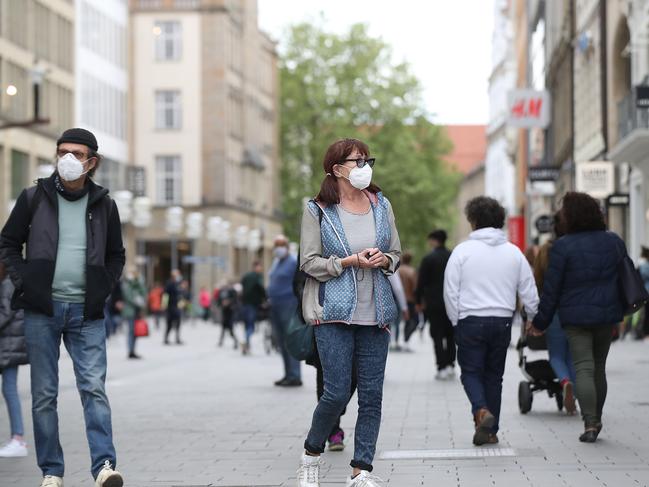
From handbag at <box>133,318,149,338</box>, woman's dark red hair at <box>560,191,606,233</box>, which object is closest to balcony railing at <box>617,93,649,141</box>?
handbag at <box>133,318,149,338</box>

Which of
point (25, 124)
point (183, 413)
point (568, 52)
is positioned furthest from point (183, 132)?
point (183, 413)

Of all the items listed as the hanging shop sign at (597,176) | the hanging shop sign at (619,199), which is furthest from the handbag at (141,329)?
the hanging shop sign at (597,176)

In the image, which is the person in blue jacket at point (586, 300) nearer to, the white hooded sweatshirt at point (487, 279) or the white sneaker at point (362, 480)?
the white hooded sweatshirt at point (487, 279)

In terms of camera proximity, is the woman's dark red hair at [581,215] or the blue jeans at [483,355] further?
the woman's dark red hair at [581,215]

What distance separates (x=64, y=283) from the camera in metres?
8.91

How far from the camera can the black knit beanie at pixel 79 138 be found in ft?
29.2

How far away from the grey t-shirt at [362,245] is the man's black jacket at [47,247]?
4.29 ft

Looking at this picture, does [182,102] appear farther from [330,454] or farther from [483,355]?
[330,454]

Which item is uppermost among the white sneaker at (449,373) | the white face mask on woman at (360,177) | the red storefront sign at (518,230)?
the red storefront sign at (518,230)

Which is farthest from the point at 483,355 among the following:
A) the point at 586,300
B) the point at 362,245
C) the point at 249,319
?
the point at 249,319

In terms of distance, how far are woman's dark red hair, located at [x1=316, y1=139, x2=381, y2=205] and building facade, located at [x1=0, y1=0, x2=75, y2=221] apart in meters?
38.1

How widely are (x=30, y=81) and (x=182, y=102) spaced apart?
1053 inches

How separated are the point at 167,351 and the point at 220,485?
23.7 meters

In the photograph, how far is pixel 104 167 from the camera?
6794cm
